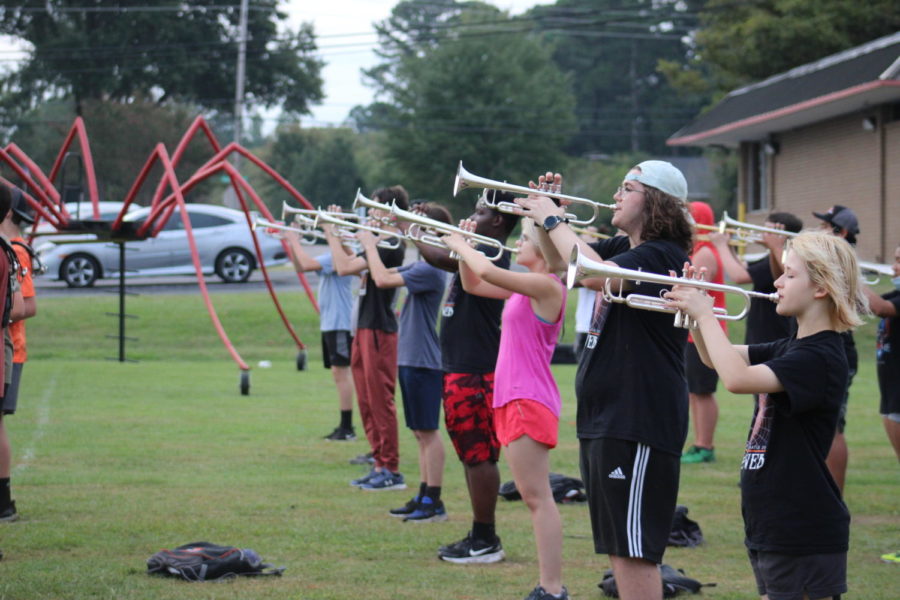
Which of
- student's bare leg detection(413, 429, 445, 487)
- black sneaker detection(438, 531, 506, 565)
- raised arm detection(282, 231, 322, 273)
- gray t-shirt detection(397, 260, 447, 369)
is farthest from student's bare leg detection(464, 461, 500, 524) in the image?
raised arm detection(282, 231, 322, 273)

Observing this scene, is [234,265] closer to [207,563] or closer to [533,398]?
[207,563]

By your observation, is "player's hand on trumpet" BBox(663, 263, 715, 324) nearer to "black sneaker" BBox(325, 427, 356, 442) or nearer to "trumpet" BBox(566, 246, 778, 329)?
"trumpet" BBox(566, 246, 778, 329)

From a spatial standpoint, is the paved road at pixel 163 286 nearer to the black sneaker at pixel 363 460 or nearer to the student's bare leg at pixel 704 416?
the black sneaker at pixel 363 460

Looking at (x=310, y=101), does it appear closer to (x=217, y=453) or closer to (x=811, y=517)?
(x=217, y=453)

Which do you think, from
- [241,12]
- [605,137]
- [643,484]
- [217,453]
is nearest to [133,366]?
[217,453]

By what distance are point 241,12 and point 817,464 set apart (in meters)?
48.7

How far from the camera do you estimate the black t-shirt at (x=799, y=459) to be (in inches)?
150

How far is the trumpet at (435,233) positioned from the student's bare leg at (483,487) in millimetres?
1214

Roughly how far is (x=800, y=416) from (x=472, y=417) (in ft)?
9.11

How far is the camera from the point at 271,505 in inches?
312

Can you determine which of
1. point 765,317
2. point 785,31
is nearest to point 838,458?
point 765,317

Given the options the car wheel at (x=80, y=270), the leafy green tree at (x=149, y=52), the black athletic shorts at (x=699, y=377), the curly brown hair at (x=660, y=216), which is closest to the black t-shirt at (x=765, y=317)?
the black athletic shorts at (x=699, y=377)

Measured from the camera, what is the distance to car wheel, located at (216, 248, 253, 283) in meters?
27.3

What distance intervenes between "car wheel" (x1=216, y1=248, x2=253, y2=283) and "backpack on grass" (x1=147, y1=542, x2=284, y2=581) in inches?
849
